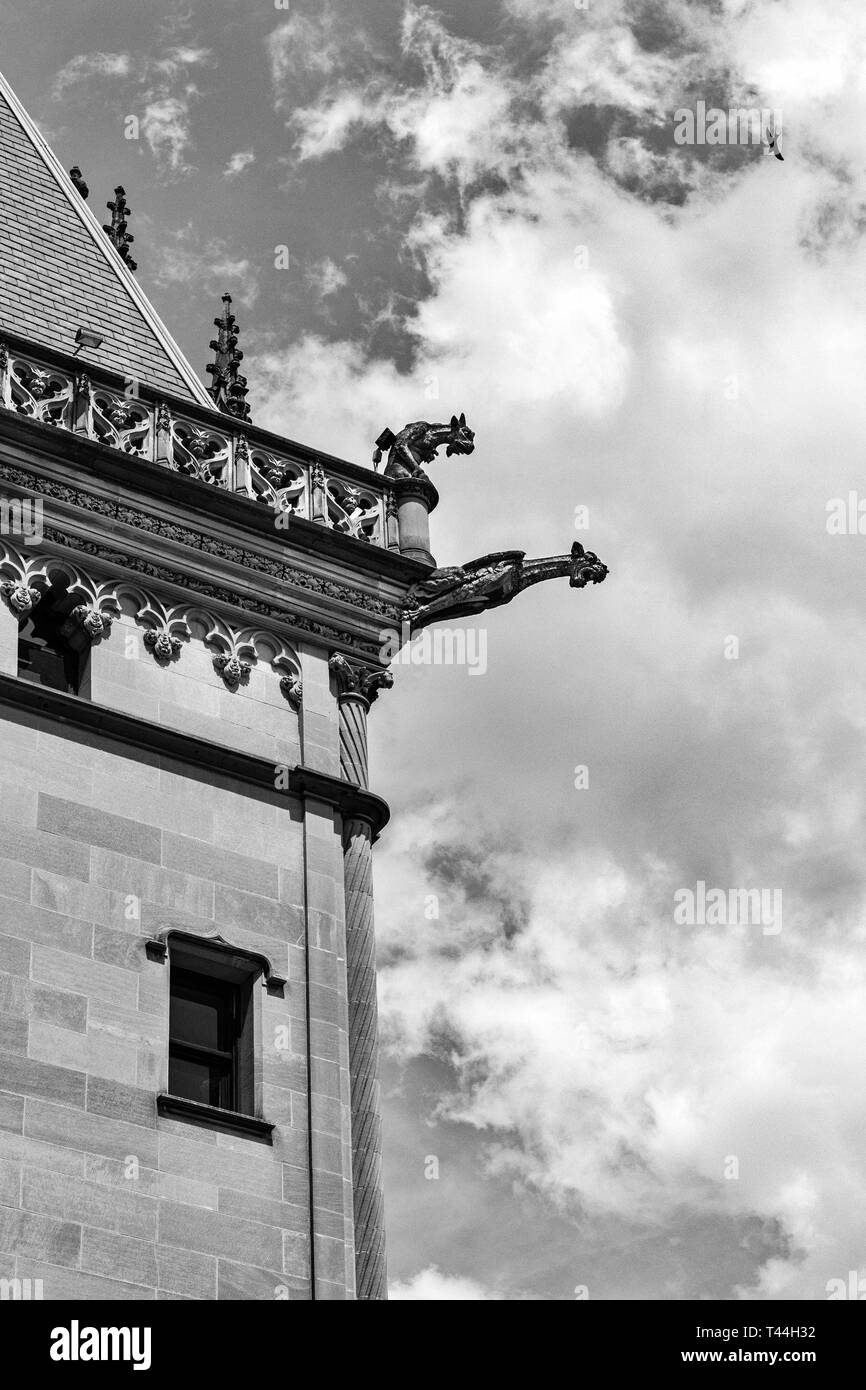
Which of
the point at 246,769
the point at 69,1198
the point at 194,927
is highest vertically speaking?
the point at 246,769

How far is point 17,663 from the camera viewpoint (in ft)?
96.3

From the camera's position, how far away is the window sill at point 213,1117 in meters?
26.6

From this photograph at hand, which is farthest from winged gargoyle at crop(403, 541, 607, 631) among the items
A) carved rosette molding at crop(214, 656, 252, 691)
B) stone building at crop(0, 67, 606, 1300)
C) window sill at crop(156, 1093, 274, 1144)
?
window sill at crop(156, 1093, 274, 1144)

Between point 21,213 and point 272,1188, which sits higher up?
point 21,213

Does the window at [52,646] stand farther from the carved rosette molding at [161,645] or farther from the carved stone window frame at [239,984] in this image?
the carved stone window frame at [239,984]


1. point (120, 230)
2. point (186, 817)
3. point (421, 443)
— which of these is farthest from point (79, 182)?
point (186, 817)

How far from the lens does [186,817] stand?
1141 inches

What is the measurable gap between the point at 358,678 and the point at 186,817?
335 centimetres

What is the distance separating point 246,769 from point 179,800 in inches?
38.4

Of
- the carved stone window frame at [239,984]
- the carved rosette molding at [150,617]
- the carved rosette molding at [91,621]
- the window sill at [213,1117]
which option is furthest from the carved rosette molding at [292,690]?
the window sill at [213,1117]

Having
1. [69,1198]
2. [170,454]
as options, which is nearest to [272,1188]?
[69,1198]

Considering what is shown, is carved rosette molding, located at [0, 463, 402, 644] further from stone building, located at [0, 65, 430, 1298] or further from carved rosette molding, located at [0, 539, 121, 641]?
carved rosette molding, located at [0, 539, 121, 641]

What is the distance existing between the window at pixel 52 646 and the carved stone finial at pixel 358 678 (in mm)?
3023
